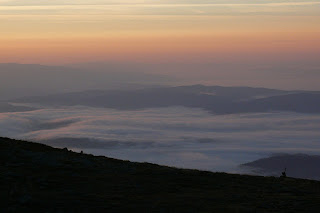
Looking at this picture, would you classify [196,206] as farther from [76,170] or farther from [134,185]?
[76,170]

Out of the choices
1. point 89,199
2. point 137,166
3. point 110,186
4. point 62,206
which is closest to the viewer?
point 62,206

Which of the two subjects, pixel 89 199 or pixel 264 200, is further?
pixel 264 200

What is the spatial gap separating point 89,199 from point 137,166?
1299 cm

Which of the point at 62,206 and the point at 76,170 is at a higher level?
the point at 76,170

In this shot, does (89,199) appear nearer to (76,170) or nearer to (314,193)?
(76,170)

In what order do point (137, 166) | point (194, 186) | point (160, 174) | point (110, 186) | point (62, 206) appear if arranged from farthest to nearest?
point (137, 166) < point (160, 174) < point (194, 186) < point (110, 186) < point (62, 206)

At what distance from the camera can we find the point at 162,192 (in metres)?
28.2

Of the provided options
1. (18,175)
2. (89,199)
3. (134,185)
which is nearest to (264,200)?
(134,185)

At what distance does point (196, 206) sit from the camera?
80.5 ft

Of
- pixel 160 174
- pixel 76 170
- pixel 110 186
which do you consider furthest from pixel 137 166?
pixel 110 186

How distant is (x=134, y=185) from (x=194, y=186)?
13.6 feet

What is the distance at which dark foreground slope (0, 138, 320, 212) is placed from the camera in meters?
24.2

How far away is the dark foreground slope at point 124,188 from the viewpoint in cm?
2416

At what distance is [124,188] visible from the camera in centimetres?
2848
